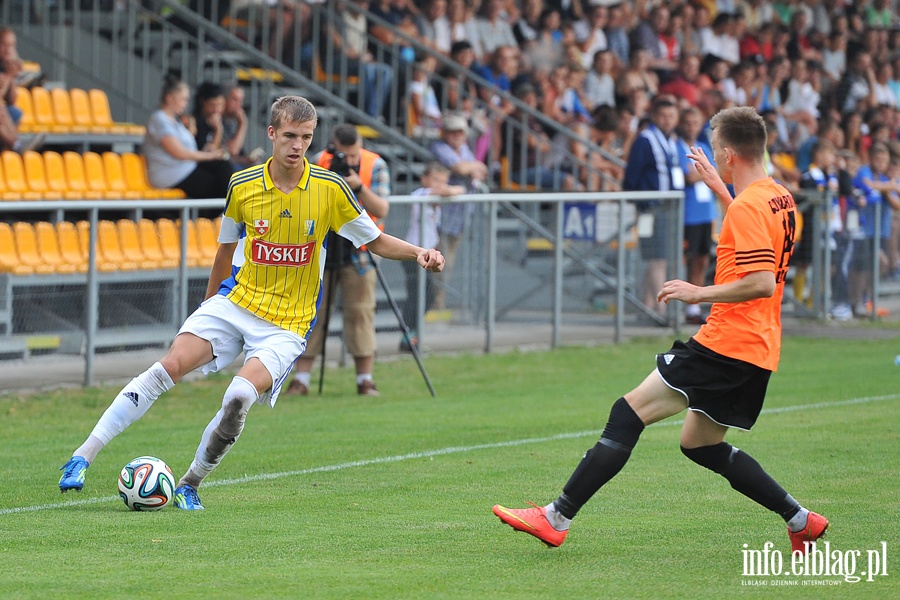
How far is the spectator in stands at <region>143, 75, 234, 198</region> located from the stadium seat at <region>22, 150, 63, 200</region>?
3.96 feet

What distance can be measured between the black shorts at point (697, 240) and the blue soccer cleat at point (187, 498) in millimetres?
11287

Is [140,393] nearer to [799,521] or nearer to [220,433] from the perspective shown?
[220,433]

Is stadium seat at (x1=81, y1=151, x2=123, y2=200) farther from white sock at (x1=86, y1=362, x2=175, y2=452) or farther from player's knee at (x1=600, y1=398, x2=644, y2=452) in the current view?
player's knee at (x1=600, y1=398, x2=644, y2=452)

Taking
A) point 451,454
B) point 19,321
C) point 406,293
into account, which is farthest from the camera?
point 406,293

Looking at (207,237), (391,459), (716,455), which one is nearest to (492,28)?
(207,237)

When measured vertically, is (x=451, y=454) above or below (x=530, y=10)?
below

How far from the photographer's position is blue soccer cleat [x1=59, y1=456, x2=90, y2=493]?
294 inches

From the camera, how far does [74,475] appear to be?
7.47m

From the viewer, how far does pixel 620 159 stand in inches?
822

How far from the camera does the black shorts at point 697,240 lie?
17.8 m

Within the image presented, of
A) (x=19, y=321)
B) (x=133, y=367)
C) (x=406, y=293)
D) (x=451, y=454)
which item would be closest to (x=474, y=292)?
(x=406, y=293)

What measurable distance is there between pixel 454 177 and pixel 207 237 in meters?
3.98

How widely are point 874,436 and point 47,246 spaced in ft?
23.6

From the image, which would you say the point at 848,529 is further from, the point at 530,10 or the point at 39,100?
the point at 530,10
